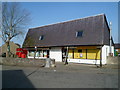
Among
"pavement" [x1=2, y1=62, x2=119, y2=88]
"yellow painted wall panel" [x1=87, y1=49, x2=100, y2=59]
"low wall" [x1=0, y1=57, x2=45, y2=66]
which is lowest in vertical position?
"pavement" [x1=2, y1=62, x2=119, y2=88]

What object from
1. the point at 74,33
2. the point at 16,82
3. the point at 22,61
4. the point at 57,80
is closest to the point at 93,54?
the point at 74,33

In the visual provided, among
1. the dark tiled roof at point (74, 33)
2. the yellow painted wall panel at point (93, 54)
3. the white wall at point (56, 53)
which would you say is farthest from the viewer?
the white wall at point (56, 53)

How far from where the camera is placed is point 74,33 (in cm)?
2270

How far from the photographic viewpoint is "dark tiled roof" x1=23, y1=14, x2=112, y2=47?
1973 centimetres

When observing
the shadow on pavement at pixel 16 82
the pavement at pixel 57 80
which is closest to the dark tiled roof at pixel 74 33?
the pavement at pixel 57 80

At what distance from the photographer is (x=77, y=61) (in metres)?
20.9

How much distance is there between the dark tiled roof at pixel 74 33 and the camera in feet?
64.7

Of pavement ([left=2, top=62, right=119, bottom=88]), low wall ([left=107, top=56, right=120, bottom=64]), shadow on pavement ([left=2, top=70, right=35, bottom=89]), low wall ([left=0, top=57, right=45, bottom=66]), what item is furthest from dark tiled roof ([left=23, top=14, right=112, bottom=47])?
shadow on pavement ([left=2, top=70, right=35, bottom=89])

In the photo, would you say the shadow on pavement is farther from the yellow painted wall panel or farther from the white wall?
the white wall

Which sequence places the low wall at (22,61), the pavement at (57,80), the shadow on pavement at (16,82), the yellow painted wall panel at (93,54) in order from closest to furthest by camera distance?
the shadow on pavement at (16,82) < the pavement at (57,80) < the low wall at (22,61) < the yellow painted wall panel at (93,54)

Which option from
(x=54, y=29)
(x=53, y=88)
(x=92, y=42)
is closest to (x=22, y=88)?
(x=53, y=88)

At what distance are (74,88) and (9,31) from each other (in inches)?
833

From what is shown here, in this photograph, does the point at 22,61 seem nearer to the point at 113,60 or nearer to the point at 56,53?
the point at 56,53

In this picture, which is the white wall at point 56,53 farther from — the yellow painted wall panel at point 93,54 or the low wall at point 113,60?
the low wall at point 113,60
